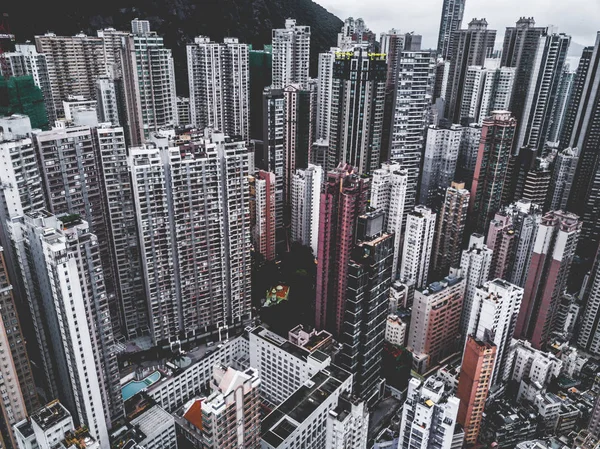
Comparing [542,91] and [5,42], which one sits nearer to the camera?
[5,42]

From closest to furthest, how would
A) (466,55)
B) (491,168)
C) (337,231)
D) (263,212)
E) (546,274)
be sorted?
(337,231) < (546,274) < (263,212) < (491,168) < (466,55)

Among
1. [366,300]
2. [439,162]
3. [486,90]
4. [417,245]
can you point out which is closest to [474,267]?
[417,245]

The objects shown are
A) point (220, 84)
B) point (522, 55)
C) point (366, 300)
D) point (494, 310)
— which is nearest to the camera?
point (494, 310)

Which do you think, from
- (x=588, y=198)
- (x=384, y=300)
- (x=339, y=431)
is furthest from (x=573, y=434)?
(x=588, y=198)

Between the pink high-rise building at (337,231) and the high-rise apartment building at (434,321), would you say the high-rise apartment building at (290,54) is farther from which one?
the high-rise apartment building at (434,321)

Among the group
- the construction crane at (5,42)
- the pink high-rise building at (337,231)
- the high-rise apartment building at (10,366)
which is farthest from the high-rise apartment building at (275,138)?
the high-rise apartment building at (10,366)

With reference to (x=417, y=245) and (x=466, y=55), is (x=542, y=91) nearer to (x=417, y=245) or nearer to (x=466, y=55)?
(x=466, y=55)
